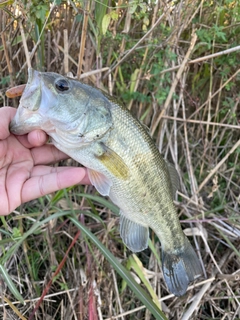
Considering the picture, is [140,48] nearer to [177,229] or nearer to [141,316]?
[177,229]

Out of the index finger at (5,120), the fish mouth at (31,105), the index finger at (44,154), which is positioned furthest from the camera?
the index finger at (44,154)

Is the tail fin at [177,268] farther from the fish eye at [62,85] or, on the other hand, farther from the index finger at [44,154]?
the fish eye at [62,85]

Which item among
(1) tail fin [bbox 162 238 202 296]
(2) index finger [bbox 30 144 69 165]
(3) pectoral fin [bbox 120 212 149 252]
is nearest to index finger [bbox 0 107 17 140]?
(2) index finger [bbox 30 144 69 165]

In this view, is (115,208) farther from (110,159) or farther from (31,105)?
(31,105)

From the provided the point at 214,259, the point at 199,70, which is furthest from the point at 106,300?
the point at 199,70

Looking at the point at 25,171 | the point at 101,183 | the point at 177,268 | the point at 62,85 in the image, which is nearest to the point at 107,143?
the point at 101,183

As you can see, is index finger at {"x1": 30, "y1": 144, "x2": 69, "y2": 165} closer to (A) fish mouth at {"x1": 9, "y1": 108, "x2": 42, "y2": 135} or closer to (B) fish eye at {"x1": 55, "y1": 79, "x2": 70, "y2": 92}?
(A) fish mouth at {"x1": 9, "y1": 108, "x2": 42, "y2": 135}

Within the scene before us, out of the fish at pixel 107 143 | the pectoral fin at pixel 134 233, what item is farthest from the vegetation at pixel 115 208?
the fish at pixel 107 143
